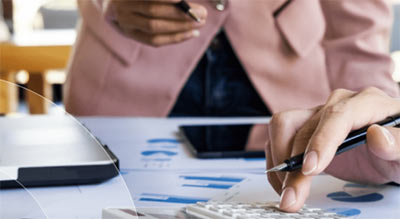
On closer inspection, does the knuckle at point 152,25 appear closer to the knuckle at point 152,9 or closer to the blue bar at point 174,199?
the knuckle at point 152,9

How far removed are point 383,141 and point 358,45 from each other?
480mm

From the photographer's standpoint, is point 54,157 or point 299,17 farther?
point 299,17

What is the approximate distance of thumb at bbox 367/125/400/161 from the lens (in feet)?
1.29

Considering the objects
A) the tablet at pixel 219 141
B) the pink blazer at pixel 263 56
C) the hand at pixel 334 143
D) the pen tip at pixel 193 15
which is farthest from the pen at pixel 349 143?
the pink blazer at pixel 263 56

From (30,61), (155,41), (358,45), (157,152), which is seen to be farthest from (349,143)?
(30,61)

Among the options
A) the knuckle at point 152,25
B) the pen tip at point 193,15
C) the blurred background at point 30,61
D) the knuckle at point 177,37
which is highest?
the pen tip at point 193,15

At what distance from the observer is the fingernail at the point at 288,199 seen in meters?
0.36

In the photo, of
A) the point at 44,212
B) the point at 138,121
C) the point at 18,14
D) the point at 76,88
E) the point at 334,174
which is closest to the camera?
the point at 44,212

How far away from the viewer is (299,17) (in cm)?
83

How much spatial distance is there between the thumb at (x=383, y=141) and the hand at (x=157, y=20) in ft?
0.96

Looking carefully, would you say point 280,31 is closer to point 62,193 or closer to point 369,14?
point 369,14

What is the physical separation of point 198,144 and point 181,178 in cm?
12

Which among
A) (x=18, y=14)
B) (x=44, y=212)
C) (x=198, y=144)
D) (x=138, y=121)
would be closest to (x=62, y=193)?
(x=44, y=212)

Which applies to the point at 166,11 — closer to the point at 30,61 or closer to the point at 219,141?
the point at 219,141
